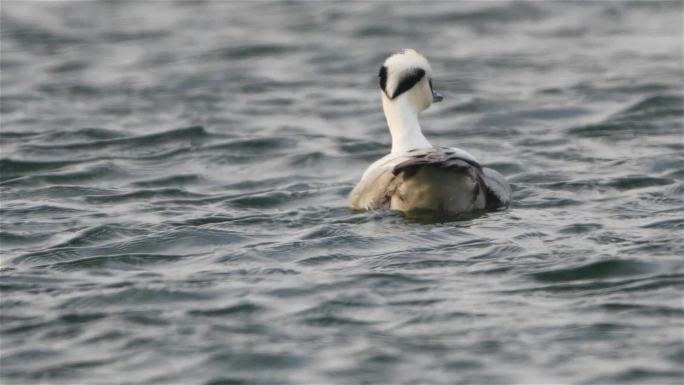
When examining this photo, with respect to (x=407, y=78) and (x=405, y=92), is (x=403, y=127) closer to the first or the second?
(x=405, y=92)

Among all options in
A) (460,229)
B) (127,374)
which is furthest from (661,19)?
(127,374)

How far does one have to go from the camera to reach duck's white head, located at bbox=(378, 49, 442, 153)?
13.2 meters

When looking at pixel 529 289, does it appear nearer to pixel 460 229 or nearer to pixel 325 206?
pixel 460 229

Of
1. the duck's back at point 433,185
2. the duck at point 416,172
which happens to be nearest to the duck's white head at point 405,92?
the duck at point 416,172

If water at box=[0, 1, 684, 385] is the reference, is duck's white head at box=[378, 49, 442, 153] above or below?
above

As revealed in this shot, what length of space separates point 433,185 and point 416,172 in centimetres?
17

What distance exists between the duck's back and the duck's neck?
0.77 m

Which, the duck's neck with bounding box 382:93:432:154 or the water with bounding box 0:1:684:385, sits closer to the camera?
the water with bounding box 0:1:684:385

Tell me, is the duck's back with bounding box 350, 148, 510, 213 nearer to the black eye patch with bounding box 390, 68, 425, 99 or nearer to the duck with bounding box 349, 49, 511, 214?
the duck with bounding box 349, 49, 511, 214

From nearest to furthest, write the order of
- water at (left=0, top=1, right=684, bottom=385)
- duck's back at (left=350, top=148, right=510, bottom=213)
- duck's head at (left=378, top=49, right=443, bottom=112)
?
water at (left=0, top=1, right=684, bottom=385) < duck's back at (left=350, top=148, right=510, bottom=213) < duck's head at (left=378, top=49, right=443, bottom=112)

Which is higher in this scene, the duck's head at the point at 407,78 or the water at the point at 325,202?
the duck's head at the point at 407,78

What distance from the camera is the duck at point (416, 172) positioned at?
11.8 m

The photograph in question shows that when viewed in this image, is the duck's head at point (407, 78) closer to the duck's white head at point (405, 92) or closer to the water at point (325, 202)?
the duck's white head at point (405, 92)

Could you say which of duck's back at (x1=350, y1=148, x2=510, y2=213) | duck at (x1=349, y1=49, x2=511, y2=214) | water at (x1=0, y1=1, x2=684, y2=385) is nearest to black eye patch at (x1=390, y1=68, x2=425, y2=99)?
duck at (x1=349, y1=49, x2=511, y2=214)
